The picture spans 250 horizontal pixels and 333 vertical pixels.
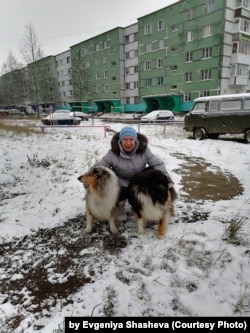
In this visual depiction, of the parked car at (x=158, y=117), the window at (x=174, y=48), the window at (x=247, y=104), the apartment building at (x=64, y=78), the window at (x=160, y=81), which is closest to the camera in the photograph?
the window at (x=247, y=104)

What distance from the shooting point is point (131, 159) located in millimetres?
3490

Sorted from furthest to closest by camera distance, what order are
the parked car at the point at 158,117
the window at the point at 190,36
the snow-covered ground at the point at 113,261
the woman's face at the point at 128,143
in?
the window at the point at 190,36
the parked car at the point at 158,117
the woman's face at the point at 128,143
the snow-covered ground at the point at 113,261

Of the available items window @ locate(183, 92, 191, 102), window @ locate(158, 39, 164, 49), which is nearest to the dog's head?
window @ locate(183, 92, 191, 102)

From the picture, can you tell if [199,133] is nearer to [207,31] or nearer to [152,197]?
[152,197]

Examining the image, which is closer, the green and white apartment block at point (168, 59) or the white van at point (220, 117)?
the white van at point (220, 117)

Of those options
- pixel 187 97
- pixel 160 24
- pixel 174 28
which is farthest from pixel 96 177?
pixel 160 24

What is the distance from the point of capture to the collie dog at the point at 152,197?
2.88 m

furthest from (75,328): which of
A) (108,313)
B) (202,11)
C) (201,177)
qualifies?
(202,11)

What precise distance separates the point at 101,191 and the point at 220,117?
361 inches

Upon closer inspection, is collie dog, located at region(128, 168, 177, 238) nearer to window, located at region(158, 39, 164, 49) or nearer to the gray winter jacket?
the gray winter jacket

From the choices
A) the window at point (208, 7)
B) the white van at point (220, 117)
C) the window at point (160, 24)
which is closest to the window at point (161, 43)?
the window at point (160, 24)

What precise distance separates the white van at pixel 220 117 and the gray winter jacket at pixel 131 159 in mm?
7880

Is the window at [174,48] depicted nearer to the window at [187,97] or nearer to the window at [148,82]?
the window at [148,82]

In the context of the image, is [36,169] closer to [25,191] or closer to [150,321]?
[25,191]
